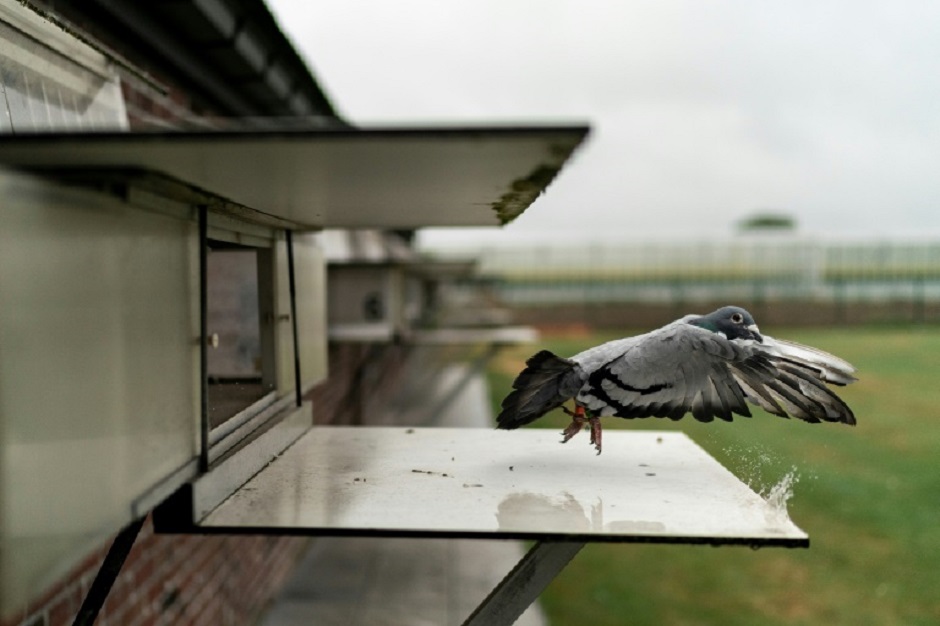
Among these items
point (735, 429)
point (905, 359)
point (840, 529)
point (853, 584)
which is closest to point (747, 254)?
point (905, 359)

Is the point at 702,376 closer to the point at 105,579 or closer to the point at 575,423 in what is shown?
the point at 575,423

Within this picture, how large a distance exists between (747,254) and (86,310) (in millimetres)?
22262

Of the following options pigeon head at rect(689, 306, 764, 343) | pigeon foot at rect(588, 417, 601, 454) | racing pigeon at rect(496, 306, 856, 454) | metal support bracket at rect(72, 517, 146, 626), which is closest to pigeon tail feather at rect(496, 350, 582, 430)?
racing pigeon at rect(496, 306, 856, 454)

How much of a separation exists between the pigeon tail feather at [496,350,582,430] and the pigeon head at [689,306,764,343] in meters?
0.45

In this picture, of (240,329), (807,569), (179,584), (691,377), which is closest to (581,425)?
(691,377)

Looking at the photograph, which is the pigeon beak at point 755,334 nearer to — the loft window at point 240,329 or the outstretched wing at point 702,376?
the outstretched wing at point 702,376

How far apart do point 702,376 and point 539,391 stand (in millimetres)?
483

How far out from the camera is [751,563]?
23.0 ft

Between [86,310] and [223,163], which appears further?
[223,163]

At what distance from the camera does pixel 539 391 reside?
7.55 feet

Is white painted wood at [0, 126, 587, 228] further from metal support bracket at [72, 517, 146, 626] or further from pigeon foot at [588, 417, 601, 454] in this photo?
metal support bracket at [72, 517, 146, 626]

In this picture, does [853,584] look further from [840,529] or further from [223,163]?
[223,163]

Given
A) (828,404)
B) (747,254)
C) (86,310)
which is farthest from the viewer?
(747,254)

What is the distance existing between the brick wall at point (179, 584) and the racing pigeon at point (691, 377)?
1589 mm
